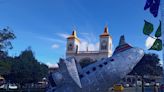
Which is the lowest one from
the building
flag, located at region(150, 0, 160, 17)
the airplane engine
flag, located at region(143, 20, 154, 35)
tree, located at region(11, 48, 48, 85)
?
the airplane engine

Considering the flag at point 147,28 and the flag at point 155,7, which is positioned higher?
the flag at point 155,7

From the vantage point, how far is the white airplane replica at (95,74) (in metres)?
21.3

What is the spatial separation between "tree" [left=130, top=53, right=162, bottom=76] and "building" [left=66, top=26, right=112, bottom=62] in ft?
174

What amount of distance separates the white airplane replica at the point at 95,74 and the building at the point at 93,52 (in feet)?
290

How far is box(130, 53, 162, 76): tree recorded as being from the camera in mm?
55875

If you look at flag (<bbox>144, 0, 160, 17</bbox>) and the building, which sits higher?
the building

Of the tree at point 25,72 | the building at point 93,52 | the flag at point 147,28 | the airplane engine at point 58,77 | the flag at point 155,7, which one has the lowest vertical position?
the airplane engine at point 58,77

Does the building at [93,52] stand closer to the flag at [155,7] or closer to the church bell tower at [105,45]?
the church bell tower at [105,45]

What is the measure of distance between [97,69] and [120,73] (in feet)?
5.45

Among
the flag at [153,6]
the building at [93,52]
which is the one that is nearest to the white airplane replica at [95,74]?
the flag at [153,6]

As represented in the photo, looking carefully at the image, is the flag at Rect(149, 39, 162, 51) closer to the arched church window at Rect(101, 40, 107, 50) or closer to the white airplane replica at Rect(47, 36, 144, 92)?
the white airplane replica at Rect(47, 36, 144, 92)

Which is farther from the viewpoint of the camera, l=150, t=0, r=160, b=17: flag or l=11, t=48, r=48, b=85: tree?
l=11, t=48, r=48, b=85: tree

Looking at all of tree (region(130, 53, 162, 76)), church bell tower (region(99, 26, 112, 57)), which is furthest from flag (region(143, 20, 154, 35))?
church bell tower (region(99, 26, 112, 57))

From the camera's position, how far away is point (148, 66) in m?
56.5
